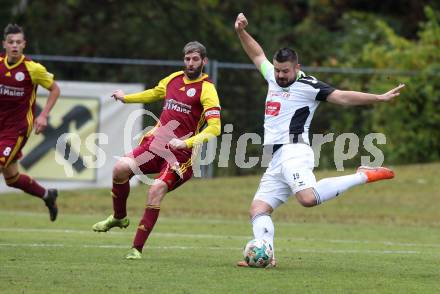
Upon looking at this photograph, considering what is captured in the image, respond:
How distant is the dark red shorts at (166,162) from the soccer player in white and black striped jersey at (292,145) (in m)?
0.91

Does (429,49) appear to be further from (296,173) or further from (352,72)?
(296,173)

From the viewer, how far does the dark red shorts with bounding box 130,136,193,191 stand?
1083 centimetres

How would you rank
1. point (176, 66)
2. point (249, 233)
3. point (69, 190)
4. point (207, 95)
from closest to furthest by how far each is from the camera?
point (207, 95) → point (249, 233) → point (69, 190) → point (176, 66)

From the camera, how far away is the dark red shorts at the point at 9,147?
12688 millimetres

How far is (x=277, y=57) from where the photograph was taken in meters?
10.2

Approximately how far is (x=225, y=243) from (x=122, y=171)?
9.11 feet

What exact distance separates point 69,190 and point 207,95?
401 inches

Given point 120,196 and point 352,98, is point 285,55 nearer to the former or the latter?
point 352,98

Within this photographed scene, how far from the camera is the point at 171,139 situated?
10.6m

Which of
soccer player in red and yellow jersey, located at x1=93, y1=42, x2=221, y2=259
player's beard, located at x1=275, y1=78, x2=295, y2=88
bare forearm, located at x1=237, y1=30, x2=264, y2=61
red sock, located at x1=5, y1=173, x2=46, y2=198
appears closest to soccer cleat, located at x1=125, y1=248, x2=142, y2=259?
soccer player in red and yellow jersey, located at x1=93, y1=42, x2=221, y2=259

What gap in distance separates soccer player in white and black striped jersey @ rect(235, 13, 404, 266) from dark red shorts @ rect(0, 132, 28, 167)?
375 cm

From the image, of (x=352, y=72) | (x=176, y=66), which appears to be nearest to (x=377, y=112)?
(x=352, y=72)

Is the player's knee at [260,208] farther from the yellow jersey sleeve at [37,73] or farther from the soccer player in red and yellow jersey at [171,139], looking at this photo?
the yellow jersey sleeve at [37,73]

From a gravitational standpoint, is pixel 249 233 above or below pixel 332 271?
below
